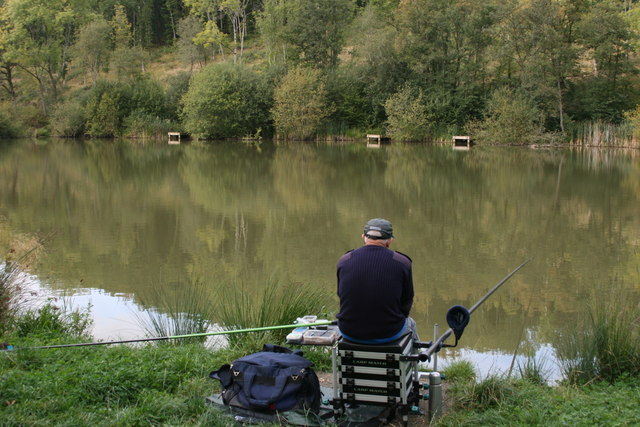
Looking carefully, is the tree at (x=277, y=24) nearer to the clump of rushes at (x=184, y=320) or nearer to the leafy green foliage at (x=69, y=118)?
the leafy green foliage at (x=69, y=118)

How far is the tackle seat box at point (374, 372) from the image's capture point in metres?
3.43

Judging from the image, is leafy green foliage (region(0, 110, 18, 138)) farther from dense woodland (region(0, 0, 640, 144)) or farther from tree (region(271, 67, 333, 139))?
tree (region(271, 67, 333, 139))

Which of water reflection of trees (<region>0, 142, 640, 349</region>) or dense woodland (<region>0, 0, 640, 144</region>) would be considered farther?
dense woodland (<region>0, 0, 640, 144</region>)

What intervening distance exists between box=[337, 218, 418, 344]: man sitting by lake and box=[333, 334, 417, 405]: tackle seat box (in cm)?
7

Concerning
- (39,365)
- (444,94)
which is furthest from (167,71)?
(39,365)

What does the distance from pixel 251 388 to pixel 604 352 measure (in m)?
2.41

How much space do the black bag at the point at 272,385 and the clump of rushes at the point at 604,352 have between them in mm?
1847

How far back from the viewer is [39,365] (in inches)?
162

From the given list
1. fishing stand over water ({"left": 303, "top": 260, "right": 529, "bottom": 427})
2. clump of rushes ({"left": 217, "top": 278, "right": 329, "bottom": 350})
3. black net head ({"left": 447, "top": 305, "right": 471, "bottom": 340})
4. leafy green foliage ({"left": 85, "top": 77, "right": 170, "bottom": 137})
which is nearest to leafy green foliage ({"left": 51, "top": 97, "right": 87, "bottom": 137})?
leafy green foliage ({"left": 85, "top": 77, "right": 170, "bottom": 137})

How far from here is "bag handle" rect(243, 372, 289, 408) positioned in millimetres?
3551

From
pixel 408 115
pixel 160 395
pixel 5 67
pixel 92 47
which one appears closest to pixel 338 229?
pixel 160 395

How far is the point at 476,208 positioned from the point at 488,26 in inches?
928

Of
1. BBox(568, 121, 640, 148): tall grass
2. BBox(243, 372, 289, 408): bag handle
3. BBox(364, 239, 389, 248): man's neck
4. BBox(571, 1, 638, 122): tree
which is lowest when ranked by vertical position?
BBox(243, 372, 289, 408): bag handle

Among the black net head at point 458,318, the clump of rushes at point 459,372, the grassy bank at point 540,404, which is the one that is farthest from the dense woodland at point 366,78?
the black net head at point 458,318
